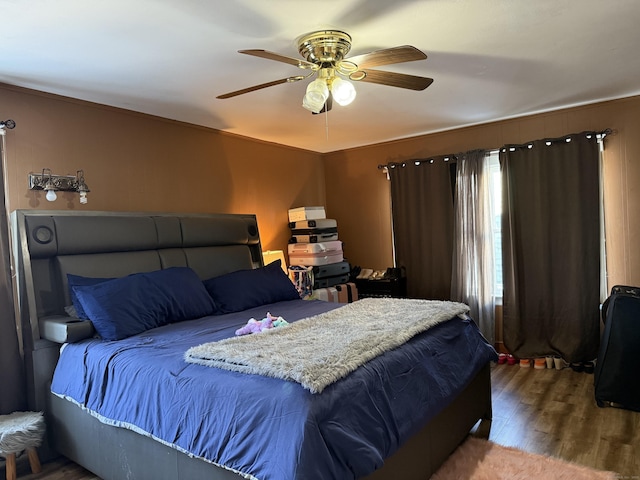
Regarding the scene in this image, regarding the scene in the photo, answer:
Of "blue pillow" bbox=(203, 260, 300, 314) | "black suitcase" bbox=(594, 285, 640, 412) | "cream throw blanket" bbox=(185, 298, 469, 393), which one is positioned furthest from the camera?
"blue pillow" bbox=(203, 260, 300, 314)

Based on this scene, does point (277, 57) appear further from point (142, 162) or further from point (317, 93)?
point (142, 162)

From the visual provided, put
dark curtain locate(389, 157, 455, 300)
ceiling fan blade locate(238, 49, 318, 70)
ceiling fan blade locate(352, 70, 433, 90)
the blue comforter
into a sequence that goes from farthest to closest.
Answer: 1. dark curtain locate(389, 157, 455, 300)
2. ceiling fan blade locate(352, 70, 433, 90)
3. ceiling fan blade locate(238, 49, 318, 70)
4. the blue comforter

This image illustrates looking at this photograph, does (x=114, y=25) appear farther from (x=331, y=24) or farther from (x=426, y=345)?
(x=426, y=345)

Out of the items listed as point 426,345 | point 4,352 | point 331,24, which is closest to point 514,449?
point 426,345

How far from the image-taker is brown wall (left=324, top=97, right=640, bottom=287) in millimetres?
3643

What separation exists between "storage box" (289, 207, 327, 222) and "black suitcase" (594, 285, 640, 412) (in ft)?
9.35

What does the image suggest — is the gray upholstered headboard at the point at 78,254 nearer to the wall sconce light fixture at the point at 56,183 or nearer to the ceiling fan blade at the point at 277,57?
the wall sconce light fixture at the point at 56,183

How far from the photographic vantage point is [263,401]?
1580mm

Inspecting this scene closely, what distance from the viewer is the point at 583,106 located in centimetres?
380

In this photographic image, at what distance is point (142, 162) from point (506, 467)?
129 inches

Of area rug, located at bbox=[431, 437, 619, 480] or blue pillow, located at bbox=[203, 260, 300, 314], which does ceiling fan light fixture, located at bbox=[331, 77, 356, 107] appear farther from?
area rug, located at bbox=[431, 437, 619, 480]

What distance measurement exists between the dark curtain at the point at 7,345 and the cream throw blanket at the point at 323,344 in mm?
1425


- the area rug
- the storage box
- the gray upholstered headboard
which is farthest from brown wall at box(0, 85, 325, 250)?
the area rug

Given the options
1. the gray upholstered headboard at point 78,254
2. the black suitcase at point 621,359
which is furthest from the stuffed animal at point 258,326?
the black suitcase at point 621,359
